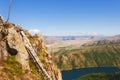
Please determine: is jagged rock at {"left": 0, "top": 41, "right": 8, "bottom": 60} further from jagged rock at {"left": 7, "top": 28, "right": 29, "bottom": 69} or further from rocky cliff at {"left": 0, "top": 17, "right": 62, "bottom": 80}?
jagged rock at {"left": 7, "top": 28, "right": 29, "bottom": 69}

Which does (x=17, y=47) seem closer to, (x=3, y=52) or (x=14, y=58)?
(x=14, y=58)

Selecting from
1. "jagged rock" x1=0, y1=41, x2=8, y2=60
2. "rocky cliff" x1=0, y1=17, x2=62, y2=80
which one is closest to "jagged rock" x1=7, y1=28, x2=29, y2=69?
"rocky cliff" x1=0, y1=17, x2=62, y2=80

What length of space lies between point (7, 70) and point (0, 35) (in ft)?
31.3

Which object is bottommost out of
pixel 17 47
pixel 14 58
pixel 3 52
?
pixel 14 58

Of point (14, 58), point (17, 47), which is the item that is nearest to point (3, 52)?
point (14, 58)

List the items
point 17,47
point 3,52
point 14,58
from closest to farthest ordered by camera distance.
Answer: point 3,52, point 14,58, point 17,47

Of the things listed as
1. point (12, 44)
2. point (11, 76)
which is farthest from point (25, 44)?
point (11, 76)

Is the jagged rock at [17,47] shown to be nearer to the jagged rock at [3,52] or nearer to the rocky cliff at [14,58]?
the rocky cliff at [14,58]

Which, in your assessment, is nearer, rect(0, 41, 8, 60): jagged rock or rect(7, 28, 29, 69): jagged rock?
rect(0, 41, 8, 60): jagged rock

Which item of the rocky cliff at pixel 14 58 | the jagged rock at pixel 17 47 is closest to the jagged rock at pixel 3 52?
the rocky cliff at pixel 14 58

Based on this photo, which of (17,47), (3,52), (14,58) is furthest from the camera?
(17,47)

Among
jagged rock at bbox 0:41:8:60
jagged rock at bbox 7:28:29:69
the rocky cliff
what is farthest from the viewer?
jagged rock at bbox 7:28:29:69

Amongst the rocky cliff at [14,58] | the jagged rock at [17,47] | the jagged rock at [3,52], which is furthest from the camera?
the jagged rock at [17,47]

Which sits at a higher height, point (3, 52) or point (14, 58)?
point (3, 52)
